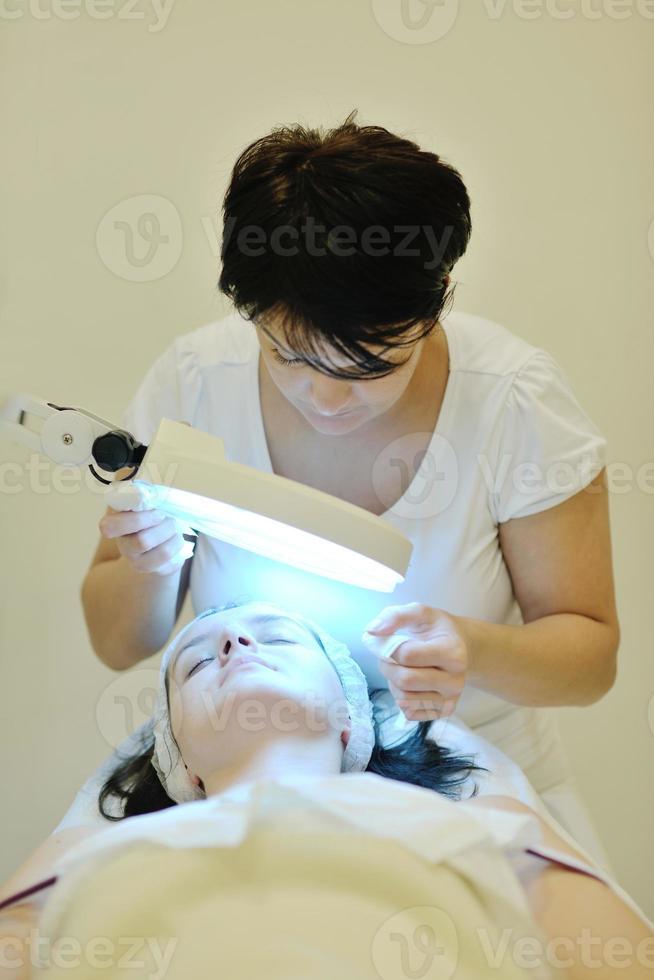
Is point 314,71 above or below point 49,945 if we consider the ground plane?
above

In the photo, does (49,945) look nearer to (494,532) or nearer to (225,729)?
(225,729)

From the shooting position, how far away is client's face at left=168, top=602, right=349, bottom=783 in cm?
131

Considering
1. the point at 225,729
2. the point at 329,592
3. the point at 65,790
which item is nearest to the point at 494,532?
the point at 329,592

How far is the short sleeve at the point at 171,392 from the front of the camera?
1531mm

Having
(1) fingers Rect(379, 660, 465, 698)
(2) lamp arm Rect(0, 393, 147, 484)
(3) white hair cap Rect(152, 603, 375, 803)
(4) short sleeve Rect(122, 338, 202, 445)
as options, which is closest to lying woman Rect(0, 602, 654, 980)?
(1) fingers Rect(379, 660, 465, 698)

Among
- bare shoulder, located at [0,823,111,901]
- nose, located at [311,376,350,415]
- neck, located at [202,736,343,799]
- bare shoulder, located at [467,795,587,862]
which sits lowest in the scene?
bare shoulder, located at [0,823,111,901]

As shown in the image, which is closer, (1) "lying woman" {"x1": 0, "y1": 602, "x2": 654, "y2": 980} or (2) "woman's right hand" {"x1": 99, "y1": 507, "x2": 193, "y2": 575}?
(1) "lying woman" {"x1": 0, "y1": 602, "x2": 654, "y2": 980}

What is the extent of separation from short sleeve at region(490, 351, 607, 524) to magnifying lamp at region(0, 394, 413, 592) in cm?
32

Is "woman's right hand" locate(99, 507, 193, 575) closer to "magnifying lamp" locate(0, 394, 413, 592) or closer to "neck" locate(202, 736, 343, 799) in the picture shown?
"magnifying lamp" locate(0, 394, 413, 592)

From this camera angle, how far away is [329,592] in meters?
1.53

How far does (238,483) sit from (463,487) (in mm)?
517

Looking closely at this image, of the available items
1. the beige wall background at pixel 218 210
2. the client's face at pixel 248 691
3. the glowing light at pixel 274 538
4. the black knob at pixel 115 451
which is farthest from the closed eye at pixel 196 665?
the beige wall background at pixel 218 210

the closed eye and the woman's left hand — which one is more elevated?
the woman's left hand

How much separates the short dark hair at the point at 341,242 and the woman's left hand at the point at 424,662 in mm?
→ 268
